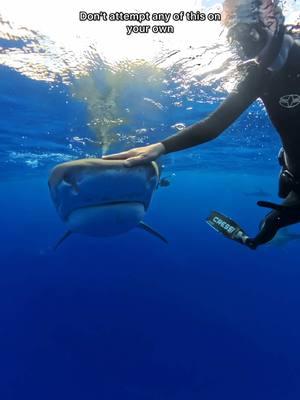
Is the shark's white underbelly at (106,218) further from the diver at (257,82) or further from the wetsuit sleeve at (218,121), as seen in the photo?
the wetsuit sleeve at (218,121)

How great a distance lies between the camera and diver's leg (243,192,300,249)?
4.92 metres

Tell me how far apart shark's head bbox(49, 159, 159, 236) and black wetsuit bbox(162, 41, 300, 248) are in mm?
555

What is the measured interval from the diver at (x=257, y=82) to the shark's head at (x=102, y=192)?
0.78 ft

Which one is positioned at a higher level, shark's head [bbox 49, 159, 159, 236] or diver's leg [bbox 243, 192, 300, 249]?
shark's head [bbox 49, 159, 159, 236]

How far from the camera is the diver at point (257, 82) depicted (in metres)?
3.53

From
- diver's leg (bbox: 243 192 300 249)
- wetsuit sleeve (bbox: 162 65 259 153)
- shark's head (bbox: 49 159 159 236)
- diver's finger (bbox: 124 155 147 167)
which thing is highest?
wetsuit sleeve (bbox: 162 65 259 153)

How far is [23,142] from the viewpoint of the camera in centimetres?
2188

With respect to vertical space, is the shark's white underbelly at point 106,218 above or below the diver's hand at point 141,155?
below

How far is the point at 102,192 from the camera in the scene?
3920 mm

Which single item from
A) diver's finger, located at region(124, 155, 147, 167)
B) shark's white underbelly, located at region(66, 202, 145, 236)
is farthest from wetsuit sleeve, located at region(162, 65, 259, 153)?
shark's white underbelly, located at region(66, 202, 145, 236)

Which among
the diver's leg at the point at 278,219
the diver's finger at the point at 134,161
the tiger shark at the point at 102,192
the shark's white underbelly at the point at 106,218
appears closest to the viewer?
the diver's finger at the point at 134,161

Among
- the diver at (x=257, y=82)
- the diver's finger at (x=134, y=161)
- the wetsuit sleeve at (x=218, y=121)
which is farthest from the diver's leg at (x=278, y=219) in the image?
the diver's finger at (x=134, y=161)

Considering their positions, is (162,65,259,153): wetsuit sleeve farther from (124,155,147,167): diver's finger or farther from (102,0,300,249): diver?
(124,155,147,167): diver's finger

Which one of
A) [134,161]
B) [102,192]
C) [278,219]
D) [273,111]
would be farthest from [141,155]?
[278,219]
